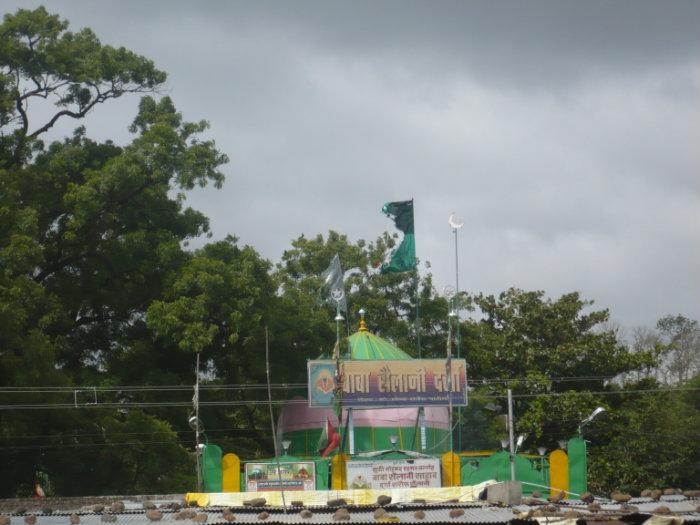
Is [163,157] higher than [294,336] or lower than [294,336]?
higher

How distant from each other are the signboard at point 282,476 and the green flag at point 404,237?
9.20 metres

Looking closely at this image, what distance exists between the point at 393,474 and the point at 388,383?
453 centimetres

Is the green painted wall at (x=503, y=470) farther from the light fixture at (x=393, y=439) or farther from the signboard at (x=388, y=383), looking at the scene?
the light fixture at (x=393, y=439)

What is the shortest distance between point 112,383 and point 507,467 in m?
14.6

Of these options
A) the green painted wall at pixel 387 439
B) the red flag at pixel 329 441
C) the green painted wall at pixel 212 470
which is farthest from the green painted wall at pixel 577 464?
the green painted wall at pixel 212 470

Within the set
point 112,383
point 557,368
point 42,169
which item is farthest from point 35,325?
point 557,368

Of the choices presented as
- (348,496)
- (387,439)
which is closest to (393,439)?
(387,439)

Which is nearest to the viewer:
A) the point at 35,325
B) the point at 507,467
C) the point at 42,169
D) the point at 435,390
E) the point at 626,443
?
the point at 507,467

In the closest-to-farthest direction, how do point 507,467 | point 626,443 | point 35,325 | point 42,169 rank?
1. point 507,467
2. point 35,325
3. point 42,169
4. point 626,443

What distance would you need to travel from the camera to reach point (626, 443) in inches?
1660

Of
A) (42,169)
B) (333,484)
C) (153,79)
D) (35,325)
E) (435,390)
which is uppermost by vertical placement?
(153,79)

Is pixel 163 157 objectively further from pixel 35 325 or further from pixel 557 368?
pixel 557 368

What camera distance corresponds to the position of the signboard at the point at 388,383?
3042cm

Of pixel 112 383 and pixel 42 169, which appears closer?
pixel 112 383
